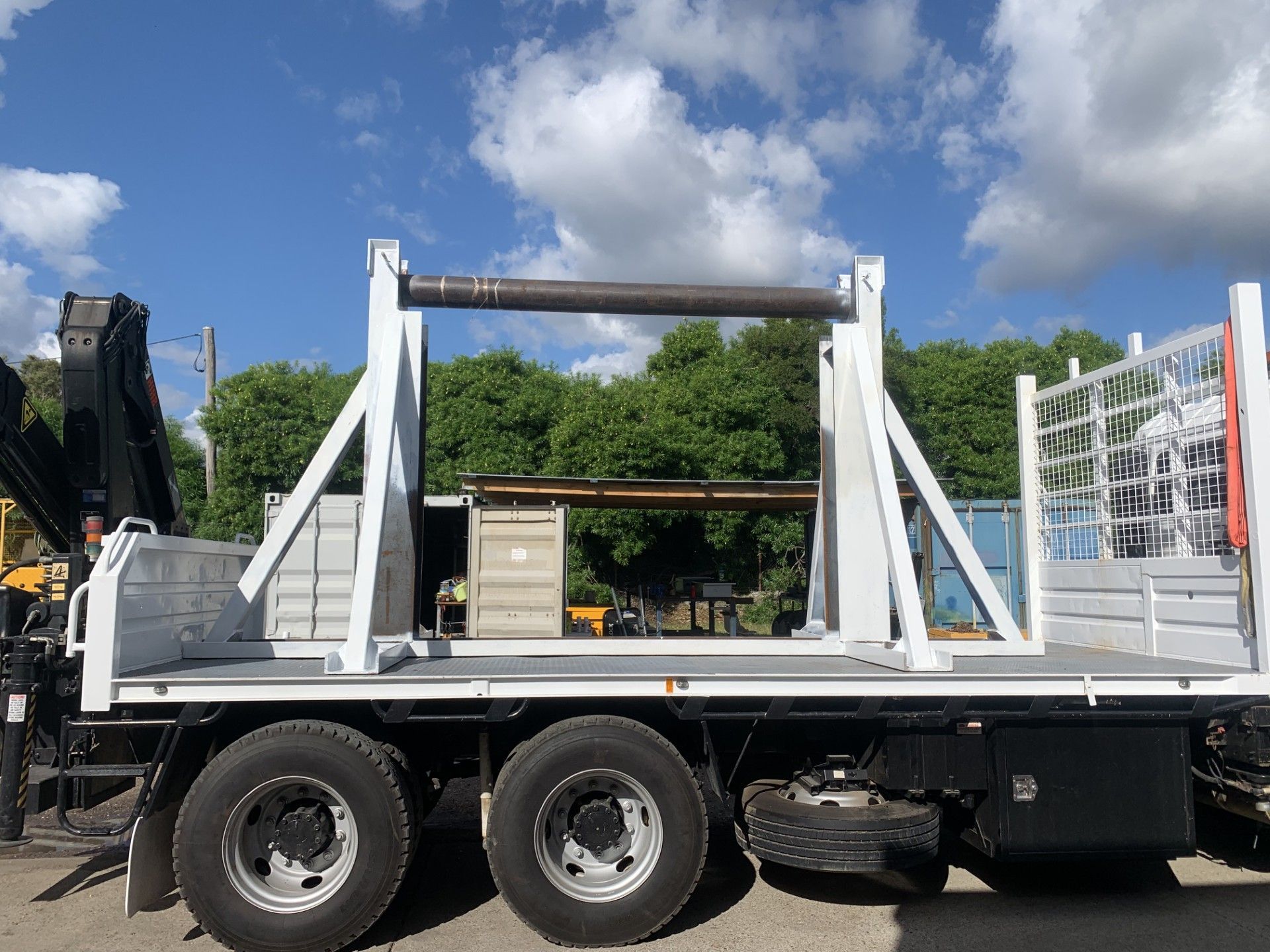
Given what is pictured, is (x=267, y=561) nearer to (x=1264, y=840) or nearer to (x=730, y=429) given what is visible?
(x=1264, y=840)

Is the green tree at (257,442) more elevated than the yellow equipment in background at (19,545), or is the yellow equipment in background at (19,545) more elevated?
the green tree at (257,442)

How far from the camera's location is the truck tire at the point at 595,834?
A: 4.32m

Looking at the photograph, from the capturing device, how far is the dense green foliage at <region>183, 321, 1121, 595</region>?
2208 cm

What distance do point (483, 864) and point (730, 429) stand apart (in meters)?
19.3

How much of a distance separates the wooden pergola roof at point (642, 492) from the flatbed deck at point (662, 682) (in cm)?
777

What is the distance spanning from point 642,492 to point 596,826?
8603mm

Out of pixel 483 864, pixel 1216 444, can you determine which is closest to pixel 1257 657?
pixel 1216 444

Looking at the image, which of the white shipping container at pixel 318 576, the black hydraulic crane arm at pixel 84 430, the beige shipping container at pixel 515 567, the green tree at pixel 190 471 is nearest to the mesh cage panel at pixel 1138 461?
the black hydraulic crane arm at pixel 84 430

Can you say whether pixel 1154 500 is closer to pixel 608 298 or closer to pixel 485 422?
pixel 608 298

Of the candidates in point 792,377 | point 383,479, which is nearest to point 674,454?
point 792,377

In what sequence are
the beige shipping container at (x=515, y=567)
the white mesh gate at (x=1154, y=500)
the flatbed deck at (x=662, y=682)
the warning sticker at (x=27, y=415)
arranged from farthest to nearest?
the beige shipping container at (x=515, y=567) < the warning sticker at (x=27, y=415) < the white mesh gate at (x=1154, y=500) < the flatbed deck at (x=662, y=682)

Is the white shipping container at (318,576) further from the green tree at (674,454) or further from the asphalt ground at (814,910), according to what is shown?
the green tree at (674,454)

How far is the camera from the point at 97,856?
5777 millimetres

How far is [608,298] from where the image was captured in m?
5.53
